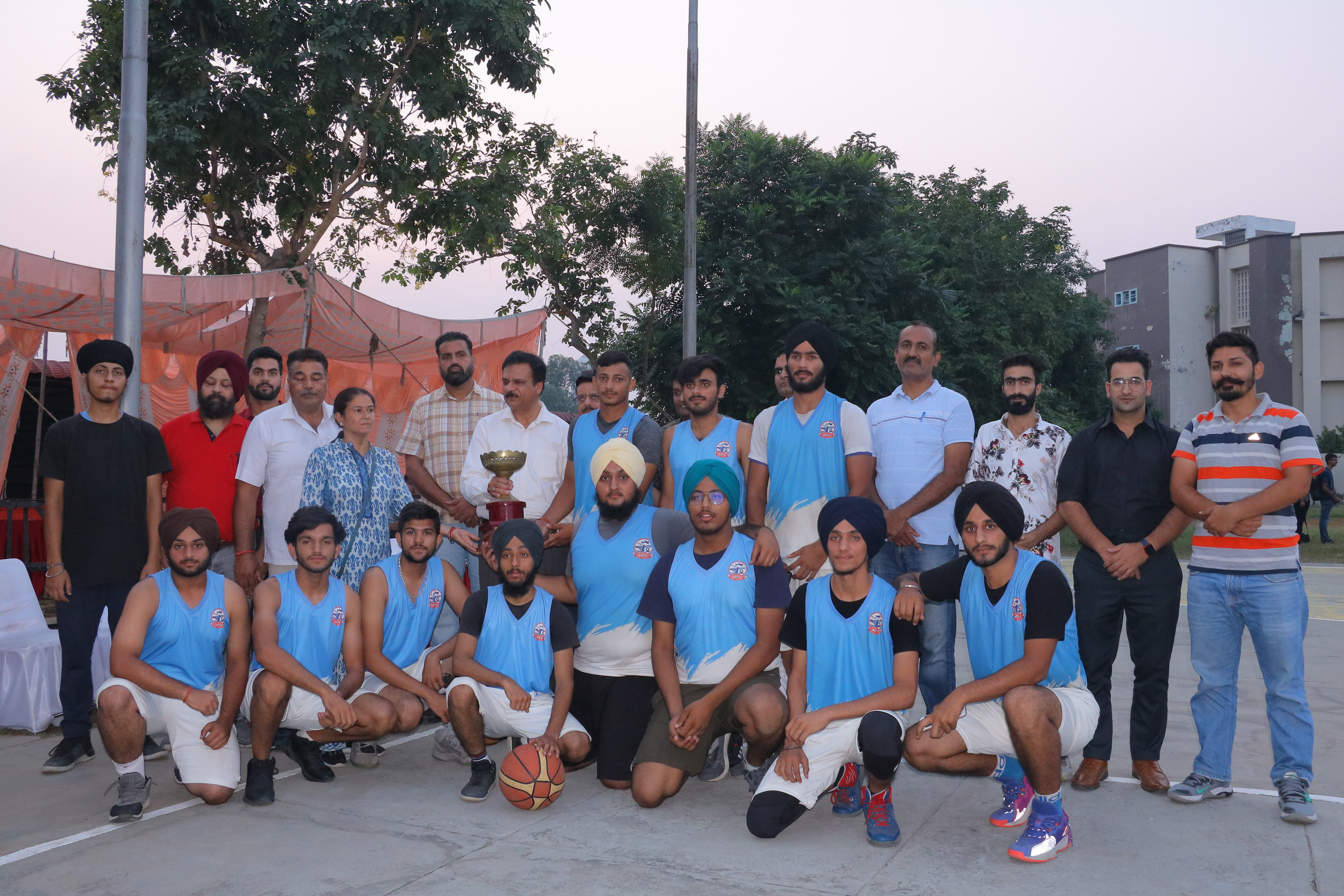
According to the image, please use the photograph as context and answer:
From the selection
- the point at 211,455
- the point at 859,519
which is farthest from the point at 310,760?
the point at 859,519

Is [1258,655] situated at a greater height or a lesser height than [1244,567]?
lesser

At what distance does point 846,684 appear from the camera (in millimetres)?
4633

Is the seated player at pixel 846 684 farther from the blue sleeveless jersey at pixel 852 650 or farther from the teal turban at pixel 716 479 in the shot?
the teal turban at pixel 716 479

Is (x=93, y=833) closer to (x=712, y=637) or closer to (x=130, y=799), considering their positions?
(x=130, y=799)

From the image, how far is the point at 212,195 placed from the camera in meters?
14.9

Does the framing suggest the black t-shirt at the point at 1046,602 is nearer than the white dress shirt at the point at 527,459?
Yes

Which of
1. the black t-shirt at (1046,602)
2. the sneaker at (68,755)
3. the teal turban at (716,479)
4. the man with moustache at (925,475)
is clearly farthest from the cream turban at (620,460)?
the sneaker at (68,755)

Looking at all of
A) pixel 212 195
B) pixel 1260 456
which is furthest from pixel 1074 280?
pixel 1260 456

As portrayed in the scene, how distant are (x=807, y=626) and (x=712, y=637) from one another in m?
0.57

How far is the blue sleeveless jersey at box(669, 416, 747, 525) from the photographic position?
5859 mm

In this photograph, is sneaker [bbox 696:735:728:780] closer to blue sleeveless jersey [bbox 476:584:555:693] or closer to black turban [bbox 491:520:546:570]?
blue sleeveless jersey [bbox 476:584:555:693]

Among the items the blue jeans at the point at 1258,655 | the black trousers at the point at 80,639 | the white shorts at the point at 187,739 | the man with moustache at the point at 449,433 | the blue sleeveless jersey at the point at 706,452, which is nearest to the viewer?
the blue jeans at the point at 1258,655

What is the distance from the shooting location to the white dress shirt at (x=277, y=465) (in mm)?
5879

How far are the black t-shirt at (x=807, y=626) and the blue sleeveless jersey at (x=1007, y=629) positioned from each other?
0.24 m
